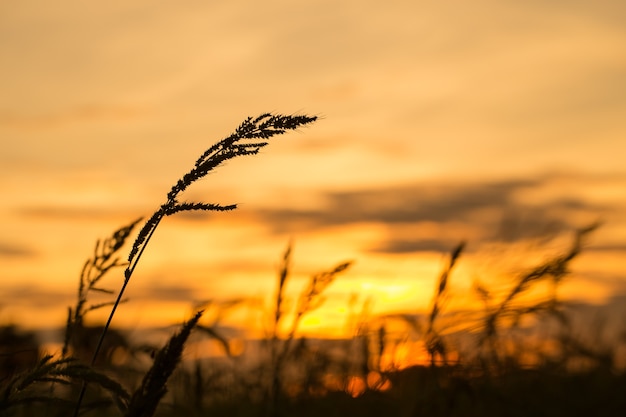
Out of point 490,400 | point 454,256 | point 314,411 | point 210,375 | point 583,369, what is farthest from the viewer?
point 210,375

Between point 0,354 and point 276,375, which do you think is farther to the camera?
point 276,375

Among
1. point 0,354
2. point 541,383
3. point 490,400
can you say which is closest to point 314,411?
point 490,400

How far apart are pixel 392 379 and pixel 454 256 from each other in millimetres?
666

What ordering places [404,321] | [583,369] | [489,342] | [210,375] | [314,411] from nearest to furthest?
[404,321], [314,411], [489,342], [583,369], [210,375]

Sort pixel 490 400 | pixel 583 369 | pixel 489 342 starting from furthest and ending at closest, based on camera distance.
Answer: pixel 583 369 < pixel 489 342 < pixel 490 400

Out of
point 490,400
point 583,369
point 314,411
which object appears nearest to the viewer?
point 490,400

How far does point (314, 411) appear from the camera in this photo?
6.25 meters

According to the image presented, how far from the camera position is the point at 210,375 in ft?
26.7

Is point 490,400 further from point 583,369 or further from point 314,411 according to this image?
point 583,369

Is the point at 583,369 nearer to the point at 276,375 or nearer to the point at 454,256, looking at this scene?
the point at 276,375

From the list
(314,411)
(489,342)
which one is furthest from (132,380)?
(489,342)

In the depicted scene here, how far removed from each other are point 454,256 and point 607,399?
3.15m

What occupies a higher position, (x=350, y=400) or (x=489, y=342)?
(x=489, y=342)

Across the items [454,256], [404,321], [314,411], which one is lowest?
[314,411]
